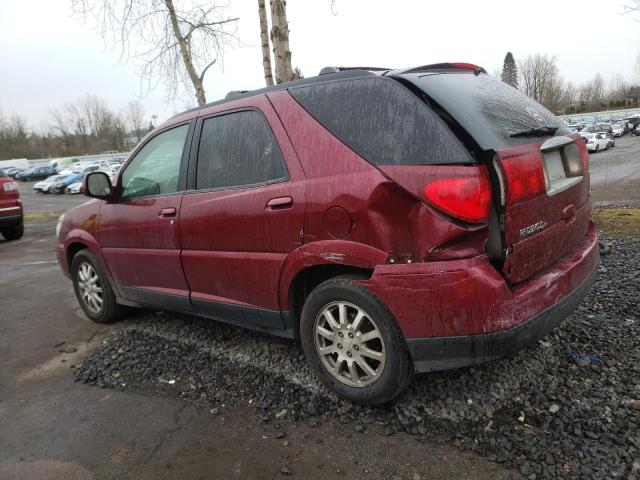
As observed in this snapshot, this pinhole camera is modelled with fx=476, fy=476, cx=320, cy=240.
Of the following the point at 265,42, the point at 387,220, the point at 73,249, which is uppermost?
the point at 265,42

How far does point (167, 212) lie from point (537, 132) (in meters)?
2.50

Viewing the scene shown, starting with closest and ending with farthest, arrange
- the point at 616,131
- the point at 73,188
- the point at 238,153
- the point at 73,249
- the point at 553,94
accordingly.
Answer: the point at 238,153 → the point at 73,249 → the point at 73,188 → the point at 616,131 → the point at 553,94

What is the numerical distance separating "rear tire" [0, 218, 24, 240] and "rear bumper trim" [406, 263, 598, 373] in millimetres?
11050

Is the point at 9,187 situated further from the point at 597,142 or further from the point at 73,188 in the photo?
the point at 597,142

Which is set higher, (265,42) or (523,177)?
(265,42)

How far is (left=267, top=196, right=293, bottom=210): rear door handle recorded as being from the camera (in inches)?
105

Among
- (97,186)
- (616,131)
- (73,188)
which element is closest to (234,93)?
(97,186)

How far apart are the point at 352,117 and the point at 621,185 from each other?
43.1ft

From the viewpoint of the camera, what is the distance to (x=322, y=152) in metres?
2.59

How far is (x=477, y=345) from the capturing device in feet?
7.27

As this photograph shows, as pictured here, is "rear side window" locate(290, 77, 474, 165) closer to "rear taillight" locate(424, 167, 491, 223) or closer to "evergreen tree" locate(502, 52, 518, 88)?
"rear taillight" locate(424, 167, 491, 223)

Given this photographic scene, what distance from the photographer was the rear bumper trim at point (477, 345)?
2203mm

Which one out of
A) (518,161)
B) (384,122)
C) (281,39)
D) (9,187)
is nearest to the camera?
(518,161)

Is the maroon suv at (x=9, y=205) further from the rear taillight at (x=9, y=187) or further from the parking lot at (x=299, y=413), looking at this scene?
the parking lot at (x=299, y=413)
